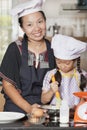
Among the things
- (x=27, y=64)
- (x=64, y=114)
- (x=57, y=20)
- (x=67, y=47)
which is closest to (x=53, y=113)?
(x=64, y=114)

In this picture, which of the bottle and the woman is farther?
the woman

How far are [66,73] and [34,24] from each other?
295 millimetres

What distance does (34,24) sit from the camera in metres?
1.83

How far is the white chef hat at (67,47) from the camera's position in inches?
65.8

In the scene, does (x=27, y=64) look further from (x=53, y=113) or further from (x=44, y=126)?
(x=44, y=126)

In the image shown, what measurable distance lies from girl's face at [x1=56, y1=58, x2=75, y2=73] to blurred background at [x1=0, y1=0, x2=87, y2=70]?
1701mm

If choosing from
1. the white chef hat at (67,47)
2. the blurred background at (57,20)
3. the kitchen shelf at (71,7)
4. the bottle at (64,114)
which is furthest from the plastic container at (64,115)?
the kitchen shelf at (71,7)

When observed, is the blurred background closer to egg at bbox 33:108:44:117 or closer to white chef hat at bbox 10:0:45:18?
white chef hat at bbox 10:0:45:18

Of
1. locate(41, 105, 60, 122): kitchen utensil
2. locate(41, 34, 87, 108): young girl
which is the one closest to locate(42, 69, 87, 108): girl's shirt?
locate(41, 34, 87, 108): young girl

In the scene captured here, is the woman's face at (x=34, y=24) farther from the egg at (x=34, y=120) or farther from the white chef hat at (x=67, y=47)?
the egg at (x=34, y=120)

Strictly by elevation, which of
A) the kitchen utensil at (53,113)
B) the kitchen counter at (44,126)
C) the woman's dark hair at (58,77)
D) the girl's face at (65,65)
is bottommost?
the kitchen counter at (44,126)

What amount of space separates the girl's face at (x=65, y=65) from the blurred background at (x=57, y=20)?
5.58 ft

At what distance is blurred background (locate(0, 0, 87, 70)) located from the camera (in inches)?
138

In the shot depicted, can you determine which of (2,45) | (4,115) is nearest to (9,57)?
(4,115)
